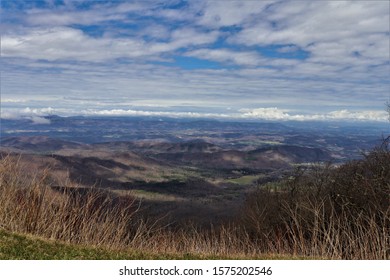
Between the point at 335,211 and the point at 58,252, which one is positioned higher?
the point at 58,252

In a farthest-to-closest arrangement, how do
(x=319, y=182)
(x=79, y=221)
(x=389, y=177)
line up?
(x=319, y=182) < (x=389, y=177) < (x=79, y=221)

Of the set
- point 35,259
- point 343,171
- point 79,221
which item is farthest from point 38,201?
point 343,171

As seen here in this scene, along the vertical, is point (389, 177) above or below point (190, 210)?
above

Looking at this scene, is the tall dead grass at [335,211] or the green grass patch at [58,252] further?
the tall dead grass at [335,211]

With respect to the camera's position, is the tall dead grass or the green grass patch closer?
the green grass patch

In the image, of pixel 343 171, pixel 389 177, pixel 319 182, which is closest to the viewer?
pixel 389 177

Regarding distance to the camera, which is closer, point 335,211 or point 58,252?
point 58,252

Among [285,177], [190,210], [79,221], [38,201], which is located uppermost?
[38,201]

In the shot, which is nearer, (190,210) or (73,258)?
(73,258)

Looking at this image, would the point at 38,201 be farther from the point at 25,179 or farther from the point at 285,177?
the point at 285,177

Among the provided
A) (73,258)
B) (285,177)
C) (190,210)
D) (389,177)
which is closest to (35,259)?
Result: (73,258)
